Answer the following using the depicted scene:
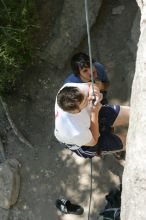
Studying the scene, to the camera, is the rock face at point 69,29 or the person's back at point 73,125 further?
the rock face at point 69,29

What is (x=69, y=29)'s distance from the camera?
681cm

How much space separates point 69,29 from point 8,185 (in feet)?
7.50

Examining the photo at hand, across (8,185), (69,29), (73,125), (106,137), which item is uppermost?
(69,29)

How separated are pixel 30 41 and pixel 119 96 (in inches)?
54.5

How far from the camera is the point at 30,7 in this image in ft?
20.8

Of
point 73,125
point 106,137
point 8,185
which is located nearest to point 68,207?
point 8,185

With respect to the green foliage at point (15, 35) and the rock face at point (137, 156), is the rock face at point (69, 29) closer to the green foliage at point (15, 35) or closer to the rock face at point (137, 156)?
the green foliage at point (15, 35)

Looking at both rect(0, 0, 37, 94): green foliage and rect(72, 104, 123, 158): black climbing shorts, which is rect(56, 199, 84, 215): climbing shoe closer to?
rect(72, 104, 123, 158): black climbing shorts

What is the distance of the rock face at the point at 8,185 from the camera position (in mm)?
6348

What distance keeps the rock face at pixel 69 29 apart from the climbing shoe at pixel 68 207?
2.01 m

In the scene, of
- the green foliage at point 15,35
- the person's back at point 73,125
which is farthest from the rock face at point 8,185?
the person's back at point 73,125

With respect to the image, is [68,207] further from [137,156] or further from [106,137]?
[137,156]

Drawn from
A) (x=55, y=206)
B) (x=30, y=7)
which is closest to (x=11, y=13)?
(x=30, y=7)

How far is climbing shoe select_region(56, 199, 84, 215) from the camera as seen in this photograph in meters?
5.87
